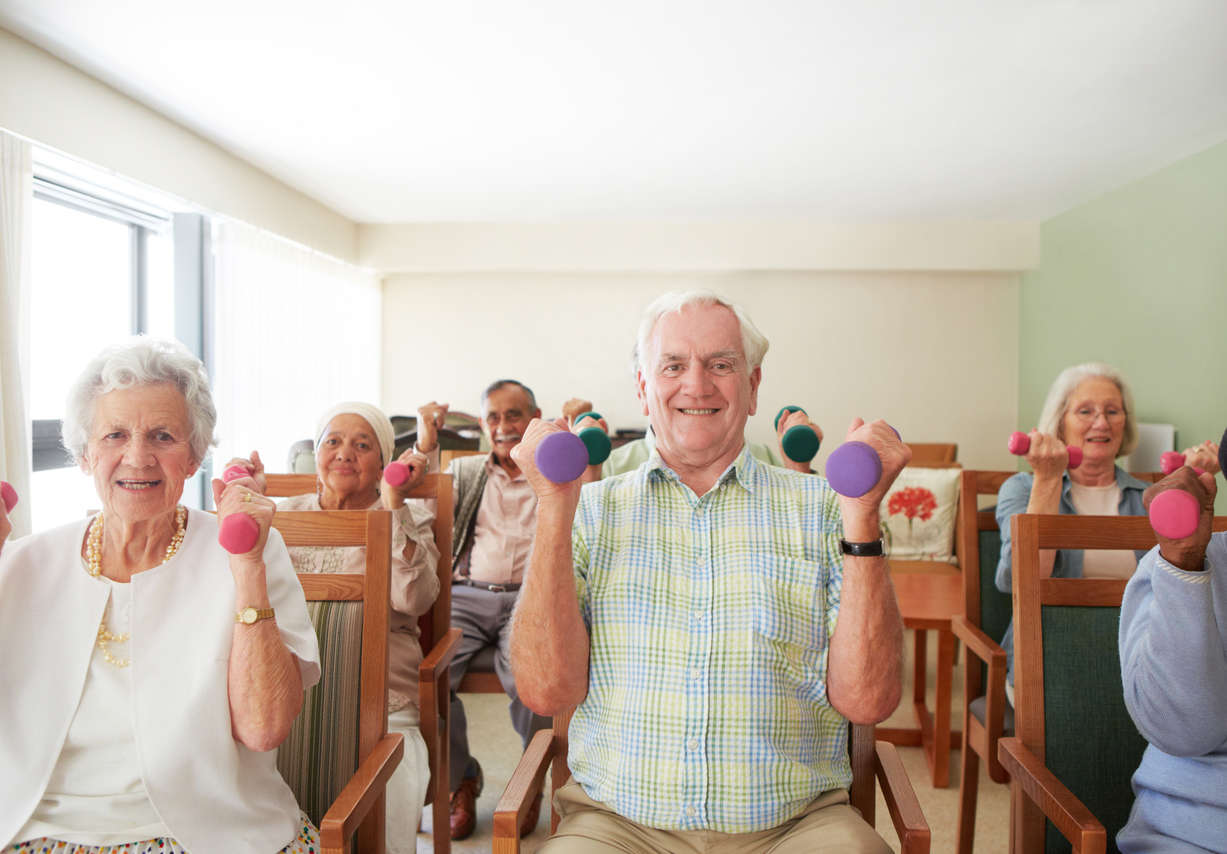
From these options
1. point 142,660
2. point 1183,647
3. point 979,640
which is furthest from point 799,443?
point 142,660

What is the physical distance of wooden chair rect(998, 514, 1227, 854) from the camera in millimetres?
1496

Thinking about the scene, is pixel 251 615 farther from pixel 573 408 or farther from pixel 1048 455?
pixel 1048 455

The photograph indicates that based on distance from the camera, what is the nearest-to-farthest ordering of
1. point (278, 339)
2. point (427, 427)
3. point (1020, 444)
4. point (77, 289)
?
point (1020, 444) → point (427, 427) → point (77, 289) → point (278, 339)

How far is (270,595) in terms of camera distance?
134cm

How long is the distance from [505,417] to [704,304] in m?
1.79

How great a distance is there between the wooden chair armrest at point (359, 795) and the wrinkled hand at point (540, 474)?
0.55m

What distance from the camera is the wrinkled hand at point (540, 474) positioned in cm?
130

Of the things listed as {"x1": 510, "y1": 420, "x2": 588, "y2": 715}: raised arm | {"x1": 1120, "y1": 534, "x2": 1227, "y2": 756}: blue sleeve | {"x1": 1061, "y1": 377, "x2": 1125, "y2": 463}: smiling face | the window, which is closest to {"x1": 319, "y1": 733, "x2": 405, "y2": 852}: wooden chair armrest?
{"x1": 510, "y1": 420, "x2": 588, "y2": 715}: raised arm

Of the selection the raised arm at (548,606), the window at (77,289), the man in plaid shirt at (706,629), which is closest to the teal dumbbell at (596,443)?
the man in plaid shirt at (706,629)

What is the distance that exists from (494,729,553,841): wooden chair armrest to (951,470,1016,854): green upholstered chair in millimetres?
1212

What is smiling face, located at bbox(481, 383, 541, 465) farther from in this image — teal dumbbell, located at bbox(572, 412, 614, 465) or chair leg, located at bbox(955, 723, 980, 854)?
chair leg, located at bbox(955, 723, 980, 854)

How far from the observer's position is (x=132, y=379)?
1339 millimetres

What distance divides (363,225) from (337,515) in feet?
15.8

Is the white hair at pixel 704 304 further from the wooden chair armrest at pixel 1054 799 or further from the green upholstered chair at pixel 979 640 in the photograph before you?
the green upholstered chair at pixel 979 640
